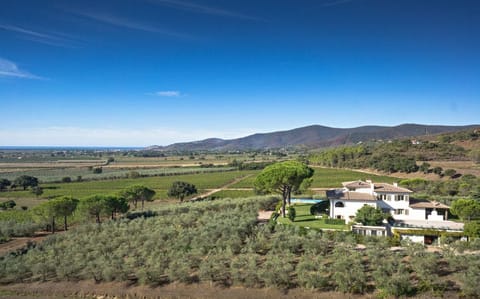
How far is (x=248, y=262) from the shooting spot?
69.1 ft

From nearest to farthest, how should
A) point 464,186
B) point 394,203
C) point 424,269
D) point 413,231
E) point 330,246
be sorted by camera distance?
point 424,269 → point 330,246 → point 413,231 → point 394,203 → point 464,186

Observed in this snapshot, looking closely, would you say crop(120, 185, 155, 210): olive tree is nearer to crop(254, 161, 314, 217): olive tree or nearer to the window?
crop(254, 161, 314, 217): olive tree

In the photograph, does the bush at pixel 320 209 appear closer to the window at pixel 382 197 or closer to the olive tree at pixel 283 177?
the olive tree at pixel 283 177

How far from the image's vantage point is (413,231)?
25812 millimetres

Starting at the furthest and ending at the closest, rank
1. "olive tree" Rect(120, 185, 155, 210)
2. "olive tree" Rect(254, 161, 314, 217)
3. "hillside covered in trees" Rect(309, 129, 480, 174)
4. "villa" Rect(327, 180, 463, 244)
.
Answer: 1. "hillside covered in trees" Rect(309, 129, 480, 174)
2. "olive tree" Rect(120, 185, 155, 210)
3. "olive tree" Rect(254, 161, 314, 217)
4. "villa" Rect(327, 180, 463, 244)

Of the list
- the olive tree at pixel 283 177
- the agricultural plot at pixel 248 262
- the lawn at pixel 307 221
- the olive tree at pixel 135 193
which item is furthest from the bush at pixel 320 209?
the olive tree at pixel 135 193

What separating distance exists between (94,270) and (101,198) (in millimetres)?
15398

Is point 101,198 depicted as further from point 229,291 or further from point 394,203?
point 394,203

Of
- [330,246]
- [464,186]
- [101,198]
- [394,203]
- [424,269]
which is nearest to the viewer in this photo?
[424,269]

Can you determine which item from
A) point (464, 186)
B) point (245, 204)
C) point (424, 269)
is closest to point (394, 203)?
point (424, 269)

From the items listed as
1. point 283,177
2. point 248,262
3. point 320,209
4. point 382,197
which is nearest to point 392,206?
point 382,197

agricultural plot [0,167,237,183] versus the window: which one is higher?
the window

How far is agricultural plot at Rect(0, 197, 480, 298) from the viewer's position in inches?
733

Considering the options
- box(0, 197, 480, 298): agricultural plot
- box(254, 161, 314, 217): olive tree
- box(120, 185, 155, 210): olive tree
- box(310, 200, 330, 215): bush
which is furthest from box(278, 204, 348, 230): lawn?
box(120, 185, 155, 210): olive tree
